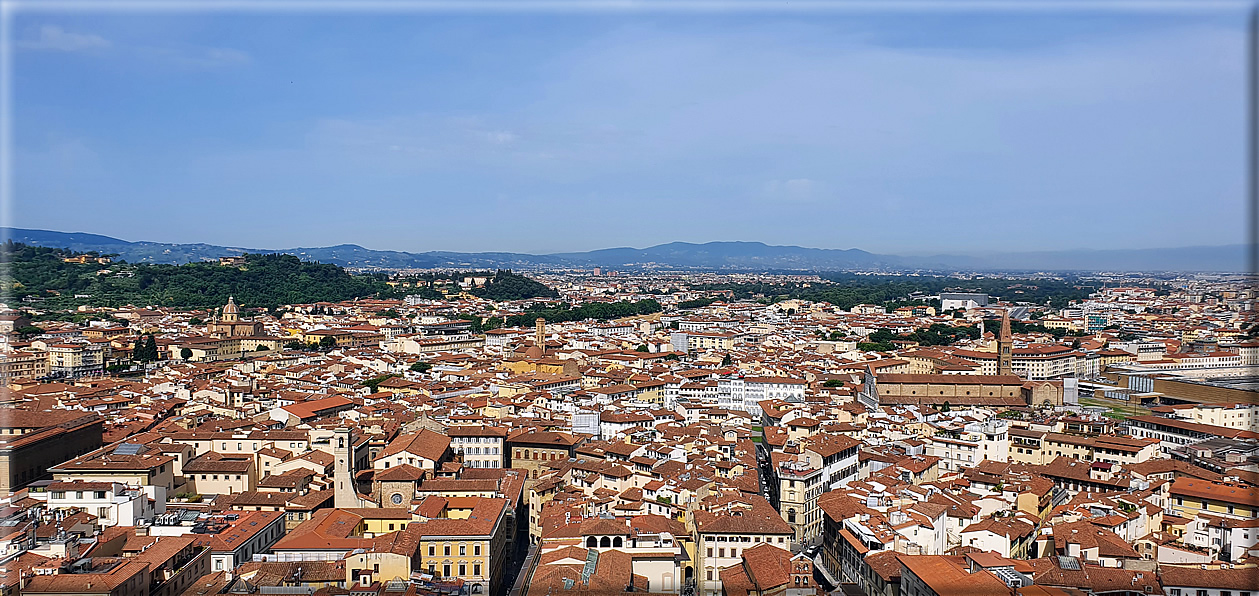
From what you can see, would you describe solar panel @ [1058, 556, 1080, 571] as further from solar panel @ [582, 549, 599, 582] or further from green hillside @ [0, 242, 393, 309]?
green hillside @ [0, 242, 393, 309]

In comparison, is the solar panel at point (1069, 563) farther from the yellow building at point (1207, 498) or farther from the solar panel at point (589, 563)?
the solar panel at point (589, 563)

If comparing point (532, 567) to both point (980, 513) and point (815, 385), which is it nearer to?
point (980, 513)

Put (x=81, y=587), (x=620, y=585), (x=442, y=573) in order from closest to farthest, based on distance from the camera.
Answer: (x=81, y=587) < (x=620, y=585) < (x=442, y=573)

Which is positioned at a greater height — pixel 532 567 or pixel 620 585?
pixel 620 585

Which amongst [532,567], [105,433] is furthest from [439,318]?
[532,567]

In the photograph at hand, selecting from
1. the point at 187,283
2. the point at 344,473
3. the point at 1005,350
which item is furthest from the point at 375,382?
the point at 187,283

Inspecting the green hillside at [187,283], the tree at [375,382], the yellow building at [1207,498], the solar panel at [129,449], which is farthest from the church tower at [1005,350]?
the green hillside at [187,283]

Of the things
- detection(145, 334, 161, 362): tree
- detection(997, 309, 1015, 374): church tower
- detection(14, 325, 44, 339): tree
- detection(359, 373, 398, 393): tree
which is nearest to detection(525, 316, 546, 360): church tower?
detection(359, 373, 398, 393): tree
